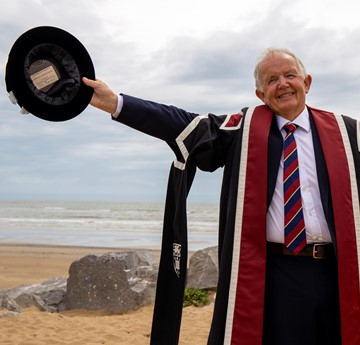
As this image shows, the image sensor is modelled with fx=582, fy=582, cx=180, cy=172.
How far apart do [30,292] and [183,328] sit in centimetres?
236

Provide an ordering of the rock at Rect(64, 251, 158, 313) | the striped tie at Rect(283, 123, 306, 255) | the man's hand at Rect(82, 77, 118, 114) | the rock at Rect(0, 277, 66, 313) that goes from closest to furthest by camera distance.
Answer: the striped tie at Rect(283, 123, 306, 255) → the man's hand at Rect(82, 77, 118, 114) → the rock at Rect(0, 277, 66, 313) → the rock at Rect(64, 251, 158, 313)

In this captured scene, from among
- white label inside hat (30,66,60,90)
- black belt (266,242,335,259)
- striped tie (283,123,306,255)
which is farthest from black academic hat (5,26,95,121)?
black belt (266,242,335,259)

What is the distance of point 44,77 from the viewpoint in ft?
8.39

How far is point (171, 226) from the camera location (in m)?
2.94

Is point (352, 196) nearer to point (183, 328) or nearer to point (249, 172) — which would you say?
point (249, 172)

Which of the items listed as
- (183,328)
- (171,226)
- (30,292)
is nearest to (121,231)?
(30,292)

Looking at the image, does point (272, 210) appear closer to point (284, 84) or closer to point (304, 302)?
point (304, 302)

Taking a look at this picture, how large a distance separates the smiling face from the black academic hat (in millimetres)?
831

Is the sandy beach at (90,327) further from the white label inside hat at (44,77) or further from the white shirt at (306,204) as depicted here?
the white label inside hat at (44,77)

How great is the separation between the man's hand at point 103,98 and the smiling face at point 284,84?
0.72 meters

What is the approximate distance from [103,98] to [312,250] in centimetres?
116

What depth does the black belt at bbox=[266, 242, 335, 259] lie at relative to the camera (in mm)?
2482

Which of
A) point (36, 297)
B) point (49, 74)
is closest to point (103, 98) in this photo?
point (49, 74)

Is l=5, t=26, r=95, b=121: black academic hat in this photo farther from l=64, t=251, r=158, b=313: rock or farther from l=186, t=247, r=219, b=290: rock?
l=186, t=247, r=219, b=290: rock
